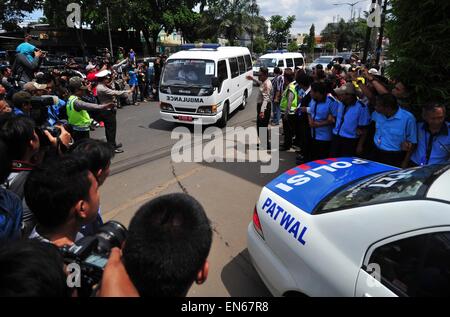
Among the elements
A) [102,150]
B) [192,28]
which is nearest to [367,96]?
[102,150]

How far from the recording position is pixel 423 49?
414 centimetres

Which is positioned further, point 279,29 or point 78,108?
point 279,29

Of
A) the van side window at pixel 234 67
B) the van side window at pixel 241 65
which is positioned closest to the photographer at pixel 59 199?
the van side window at pixel 234 67

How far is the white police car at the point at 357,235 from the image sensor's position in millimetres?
1701

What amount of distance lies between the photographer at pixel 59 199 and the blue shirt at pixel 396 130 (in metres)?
3.33

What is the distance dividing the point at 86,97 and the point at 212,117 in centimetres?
352

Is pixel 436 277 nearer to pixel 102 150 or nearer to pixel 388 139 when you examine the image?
pixel 102 150

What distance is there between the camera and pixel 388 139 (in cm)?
382

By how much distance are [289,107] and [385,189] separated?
174 inches

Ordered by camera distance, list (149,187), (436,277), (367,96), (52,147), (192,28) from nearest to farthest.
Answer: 1. (436,277)
2. (52,147)
3. (367,96)
4. (149,187)
5. (192,28)

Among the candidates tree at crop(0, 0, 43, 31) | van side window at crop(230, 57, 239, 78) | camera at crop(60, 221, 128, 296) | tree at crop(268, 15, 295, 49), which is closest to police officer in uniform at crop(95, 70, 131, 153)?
van side window at crop(230, 57, 239, 78)

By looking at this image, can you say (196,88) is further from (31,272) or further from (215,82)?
(31,272)

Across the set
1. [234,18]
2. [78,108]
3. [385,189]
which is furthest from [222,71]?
[234,18]

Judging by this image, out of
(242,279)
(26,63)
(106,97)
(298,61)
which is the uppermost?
(298,61)
